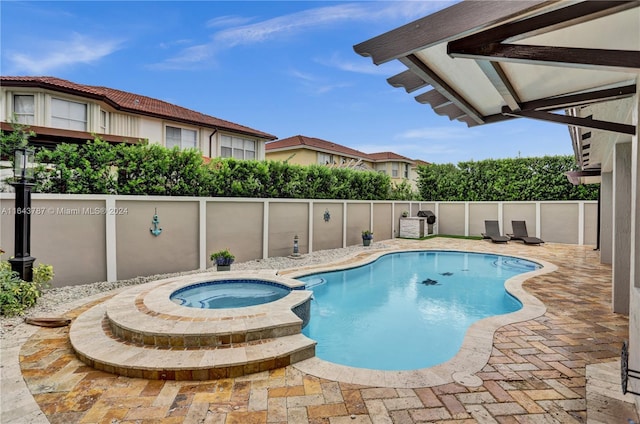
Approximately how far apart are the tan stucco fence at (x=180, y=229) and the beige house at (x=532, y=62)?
7.21 m

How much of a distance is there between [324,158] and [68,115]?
16.0m

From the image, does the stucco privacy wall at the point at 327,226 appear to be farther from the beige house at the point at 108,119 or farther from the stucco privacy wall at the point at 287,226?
the beige house at the point at 108,119

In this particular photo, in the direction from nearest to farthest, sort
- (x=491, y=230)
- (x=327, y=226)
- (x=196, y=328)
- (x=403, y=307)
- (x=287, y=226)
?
(x=196, y=328) < (x=403, y=307) < (x=287, y=226) < (x=327, y=226) < (x=491, y=230)

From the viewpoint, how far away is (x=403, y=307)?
7.38 m

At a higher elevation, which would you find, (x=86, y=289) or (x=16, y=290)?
(x=16, y=290)

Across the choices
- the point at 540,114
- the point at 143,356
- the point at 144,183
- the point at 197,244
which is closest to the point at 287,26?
the point at 144,183

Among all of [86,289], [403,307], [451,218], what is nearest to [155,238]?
[86,289]

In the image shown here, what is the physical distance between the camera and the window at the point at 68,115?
441 inches

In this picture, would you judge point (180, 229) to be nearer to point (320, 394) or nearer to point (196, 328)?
point (196, 328)

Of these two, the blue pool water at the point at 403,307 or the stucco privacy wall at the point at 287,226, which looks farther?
the stucco privacy wall at the point at 287,226

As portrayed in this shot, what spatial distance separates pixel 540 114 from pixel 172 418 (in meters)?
5.07

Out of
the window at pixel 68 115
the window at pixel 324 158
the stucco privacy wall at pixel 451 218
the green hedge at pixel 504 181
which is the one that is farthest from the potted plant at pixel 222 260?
the window at pixel 324 158

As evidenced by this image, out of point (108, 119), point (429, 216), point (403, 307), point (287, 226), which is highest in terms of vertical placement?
point (108, 119)

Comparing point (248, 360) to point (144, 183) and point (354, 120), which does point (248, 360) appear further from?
point (354, 120)
